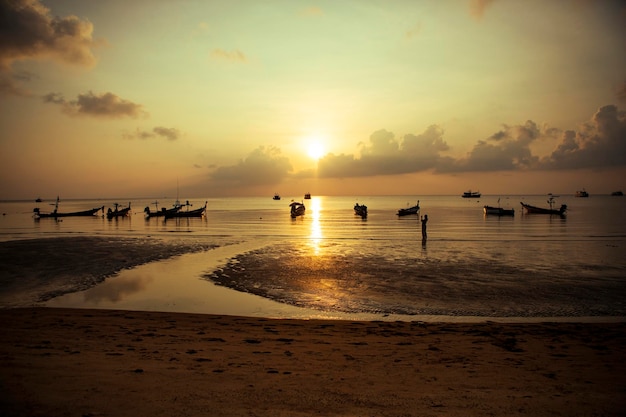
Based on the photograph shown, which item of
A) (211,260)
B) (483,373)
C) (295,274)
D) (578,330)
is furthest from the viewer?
(211,260)

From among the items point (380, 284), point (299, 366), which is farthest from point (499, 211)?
point (299, 366)

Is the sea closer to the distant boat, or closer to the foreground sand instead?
the foreground sand

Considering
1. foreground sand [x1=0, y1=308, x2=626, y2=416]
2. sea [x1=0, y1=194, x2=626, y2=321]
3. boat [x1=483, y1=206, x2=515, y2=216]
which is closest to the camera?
foreground sand [x1=0, y1=308, x2=626, y2=416]

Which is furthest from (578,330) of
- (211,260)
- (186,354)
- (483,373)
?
(211,260)

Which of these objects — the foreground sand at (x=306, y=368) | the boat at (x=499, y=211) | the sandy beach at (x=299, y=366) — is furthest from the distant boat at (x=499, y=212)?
the foreground sand at (x=306, y=368)

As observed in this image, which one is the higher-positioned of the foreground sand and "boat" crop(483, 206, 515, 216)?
"boat" crop(483, 206, 515, 216)

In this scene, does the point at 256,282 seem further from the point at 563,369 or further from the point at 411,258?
the point at 563,369

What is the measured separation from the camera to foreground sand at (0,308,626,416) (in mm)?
6523

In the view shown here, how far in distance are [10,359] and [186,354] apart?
3504mm

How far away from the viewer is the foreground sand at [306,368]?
6.52 m

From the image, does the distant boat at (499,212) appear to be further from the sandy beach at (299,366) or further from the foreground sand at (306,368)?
the foreground sand at (306,368)

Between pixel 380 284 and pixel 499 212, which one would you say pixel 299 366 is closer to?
pixel 380 284

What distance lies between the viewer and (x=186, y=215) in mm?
84875

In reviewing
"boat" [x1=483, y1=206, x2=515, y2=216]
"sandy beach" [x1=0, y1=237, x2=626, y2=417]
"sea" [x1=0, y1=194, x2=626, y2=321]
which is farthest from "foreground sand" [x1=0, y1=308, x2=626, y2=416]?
"boat" [x1=483, y1=206, x2=515, y2=216]
